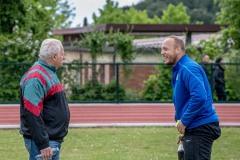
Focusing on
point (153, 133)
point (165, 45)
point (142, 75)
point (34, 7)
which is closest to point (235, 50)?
point (142, 75)

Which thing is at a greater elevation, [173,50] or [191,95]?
[173,50]

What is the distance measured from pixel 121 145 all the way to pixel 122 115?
6.86 meters

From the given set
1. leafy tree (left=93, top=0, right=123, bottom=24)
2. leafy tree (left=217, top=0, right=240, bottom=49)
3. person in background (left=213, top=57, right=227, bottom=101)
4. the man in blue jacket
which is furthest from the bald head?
leafy tree (left=93, top=0, right=123, bottom=24)

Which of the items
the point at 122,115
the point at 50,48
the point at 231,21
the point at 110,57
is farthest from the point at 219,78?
the point at 50,48

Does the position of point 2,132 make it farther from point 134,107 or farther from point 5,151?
point 134,107

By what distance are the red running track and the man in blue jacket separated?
9.74 m

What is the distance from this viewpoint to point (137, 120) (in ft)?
58.8

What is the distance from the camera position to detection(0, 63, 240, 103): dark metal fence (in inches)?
877

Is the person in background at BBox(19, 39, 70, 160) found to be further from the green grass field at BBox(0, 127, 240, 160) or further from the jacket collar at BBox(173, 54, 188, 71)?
the green grass field at BBox(0, 127, 240, 160)

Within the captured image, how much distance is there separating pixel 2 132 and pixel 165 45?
354 inches

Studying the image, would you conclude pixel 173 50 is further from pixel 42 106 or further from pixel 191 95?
pixel 42 106

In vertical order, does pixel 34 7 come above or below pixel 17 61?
above

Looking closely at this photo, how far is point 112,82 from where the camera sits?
23062 mm

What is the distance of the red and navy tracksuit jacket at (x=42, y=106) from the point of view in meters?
5.96
